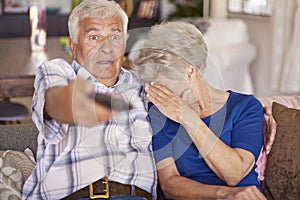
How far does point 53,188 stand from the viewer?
5.29 ft

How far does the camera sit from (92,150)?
1.60 meters

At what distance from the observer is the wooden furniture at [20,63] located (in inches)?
101

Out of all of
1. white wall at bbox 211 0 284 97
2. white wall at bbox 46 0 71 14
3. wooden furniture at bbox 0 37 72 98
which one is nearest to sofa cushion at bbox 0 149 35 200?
wooden furniture at bbox 0 37 72 98

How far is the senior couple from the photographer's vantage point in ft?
5.23

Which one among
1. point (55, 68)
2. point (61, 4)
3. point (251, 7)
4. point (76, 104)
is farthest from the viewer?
point (61, 4)

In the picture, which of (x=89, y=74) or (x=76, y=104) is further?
(x=89, y=74)

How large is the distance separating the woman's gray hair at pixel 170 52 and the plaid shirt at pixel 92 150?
8 cm

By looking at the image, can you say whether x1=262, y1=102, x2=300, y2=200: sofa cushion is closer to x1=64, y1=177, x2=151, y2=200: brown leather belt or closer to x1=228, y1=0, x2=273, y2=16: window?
x1=64, y1=177, x2=151, y2=200: brown leather belt

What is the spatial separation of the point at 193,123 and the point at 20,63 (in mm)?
1601

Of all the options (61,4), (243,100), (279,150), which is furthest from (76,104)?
(61,4)

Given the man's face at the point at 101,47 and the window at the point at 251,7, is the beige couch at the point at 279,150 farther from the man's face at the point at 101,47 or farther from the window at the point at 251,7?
the window at the point at 251,7

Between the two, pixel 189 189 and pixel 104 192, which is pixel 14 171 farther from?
pixel 189 189

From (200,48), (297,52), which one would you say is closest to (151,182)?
(200,48)

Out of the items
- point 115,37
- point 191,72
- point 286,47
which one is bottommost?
point 286,47
